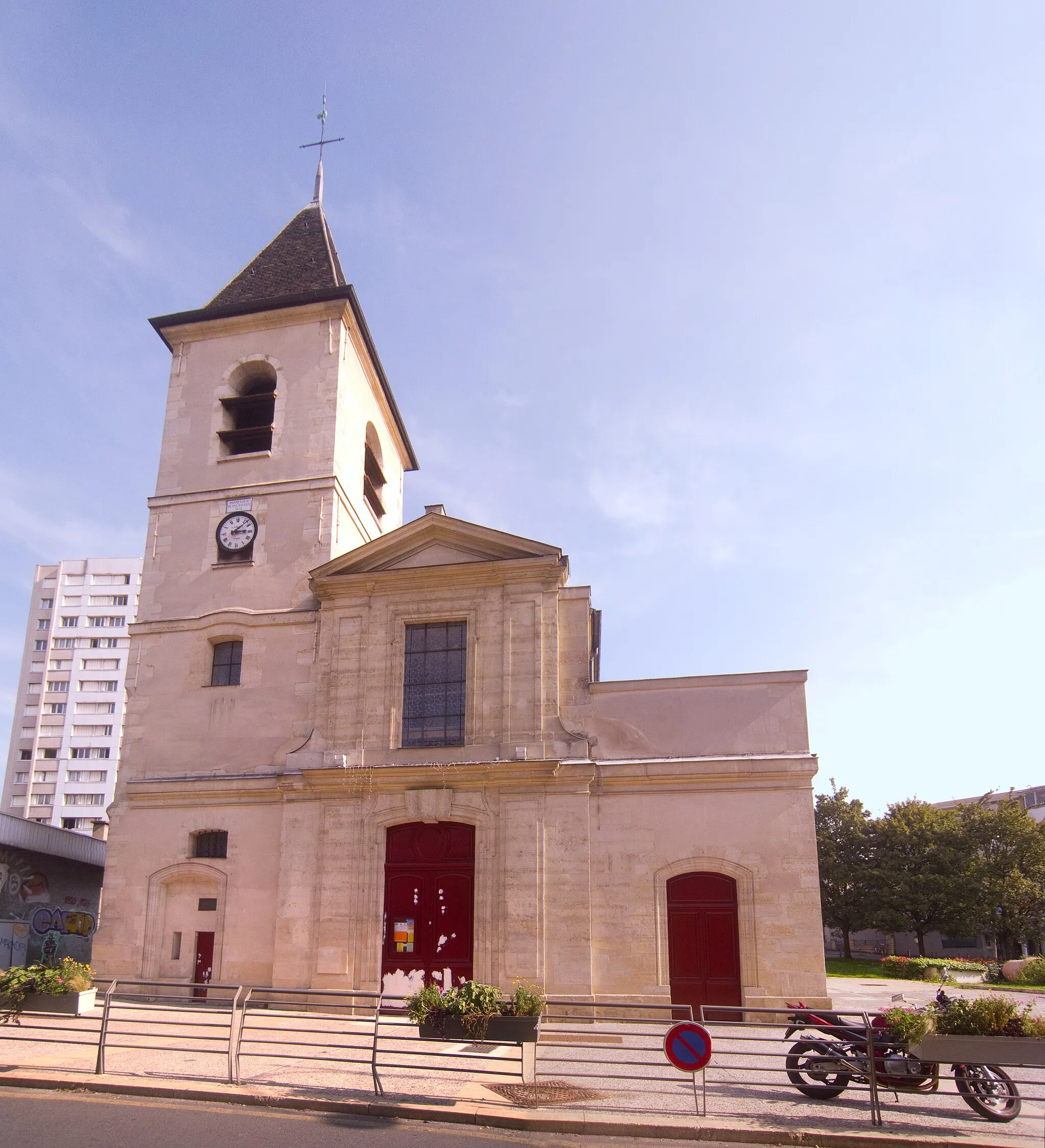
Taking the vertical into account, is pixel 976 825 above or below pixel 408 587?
below

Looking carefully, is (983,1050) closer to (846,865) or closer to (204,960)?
(204,960)

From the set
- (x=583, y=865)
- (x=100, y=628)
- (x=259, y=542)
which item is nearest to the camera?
(x=583, y=865)

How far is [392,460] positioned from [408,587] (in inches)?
332

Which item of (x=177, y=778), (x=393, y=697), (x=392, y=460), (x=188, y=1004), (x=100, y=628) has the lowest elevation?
(x=188, y=1004)

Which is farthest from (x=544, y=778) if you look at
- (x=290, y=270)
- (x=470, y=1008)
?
(x=290, y=270)

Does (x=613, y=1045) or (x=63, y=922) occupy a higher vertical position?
(x=63, y=922)

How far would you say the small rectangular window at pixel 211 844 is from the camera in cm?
A: 1912

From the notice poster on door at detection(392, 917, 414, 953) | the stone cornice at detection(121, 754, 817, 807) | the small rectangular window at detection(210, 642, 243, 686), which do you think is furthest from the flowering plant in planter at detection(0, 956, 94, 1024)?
the small rectangular window at detection(210, 642, 243, 686)

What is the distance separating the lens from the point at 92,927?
27391 millimetres

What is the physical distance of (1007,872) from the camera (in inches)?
1512

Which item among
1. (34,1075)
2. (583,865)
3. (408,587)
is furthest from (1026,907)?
(34,1075)

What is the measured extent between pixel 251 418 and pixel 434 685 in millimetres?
8909

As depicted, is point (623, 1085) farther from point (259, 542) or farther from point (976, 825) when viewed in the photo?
point (976, 825)

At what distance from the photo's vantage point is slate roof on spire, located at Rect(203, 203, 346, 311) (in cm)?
2389
